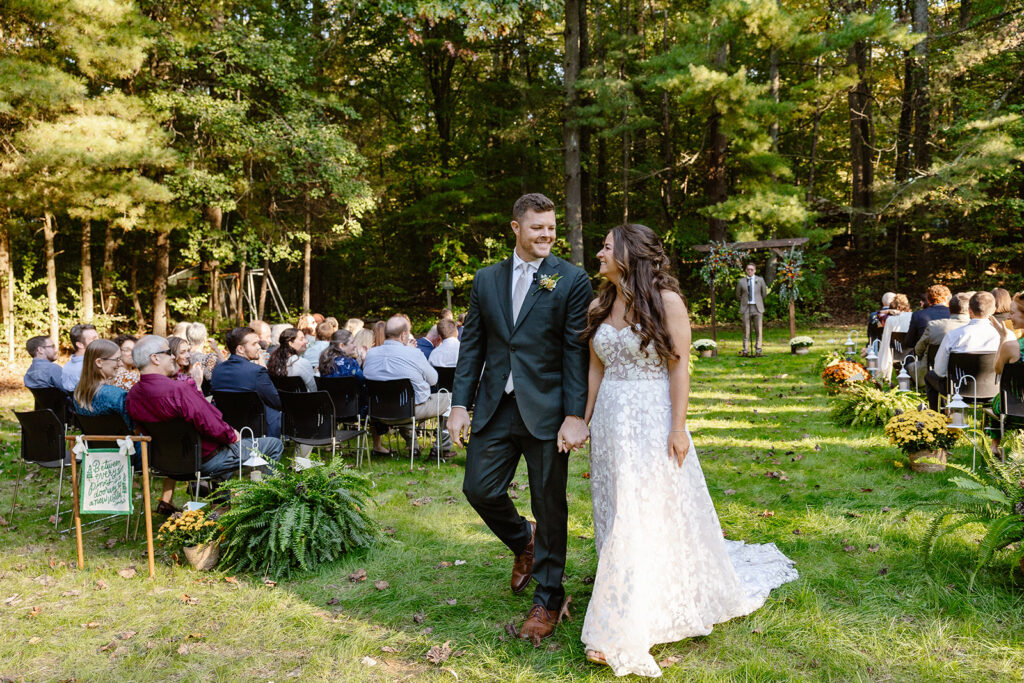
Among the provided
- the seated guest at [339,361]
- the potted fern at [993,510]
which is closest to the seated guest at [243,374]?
the seated guest at [339,361]

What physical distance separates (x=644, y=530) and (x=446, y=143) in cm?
2075

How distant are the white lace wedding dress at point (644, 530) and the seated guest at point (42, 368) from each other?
6.19m

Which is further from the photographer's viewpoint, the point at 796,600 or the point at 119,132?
the point at 119,132

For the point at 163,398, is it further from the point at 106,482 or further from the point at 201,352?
the point at 201,352

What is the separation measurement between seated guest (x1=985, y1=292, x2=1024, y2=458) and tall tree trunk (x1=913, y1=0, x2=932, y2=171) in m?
16.2

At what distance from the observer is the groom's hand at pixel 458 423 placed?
11.1ft

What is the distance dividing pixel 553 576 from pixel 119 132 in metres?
13.3

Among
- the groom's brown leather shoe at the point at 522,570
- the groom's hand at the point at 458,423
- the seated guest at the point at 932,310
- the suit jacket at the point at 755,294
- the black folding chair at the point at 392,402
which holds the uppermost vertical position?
the suit jacket at the point at 755,294

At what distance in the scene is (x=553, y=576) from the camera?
338 centimetres

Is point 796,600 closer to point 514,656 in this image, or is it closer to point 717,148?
point 514,656

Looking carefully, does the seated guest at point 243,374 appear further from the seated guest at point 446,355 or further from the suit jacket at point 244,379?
the seated guest at point 446,355

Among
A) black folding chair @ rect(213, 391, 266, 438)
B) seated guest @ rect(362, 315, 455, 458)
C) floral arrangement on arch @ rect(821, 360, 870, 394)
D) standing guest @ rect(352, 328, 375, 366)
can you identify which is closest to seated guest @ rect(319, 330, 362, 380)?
seated guest @ rect(362, 315, 455, 458)

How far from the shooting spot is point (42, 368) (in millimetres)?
6930

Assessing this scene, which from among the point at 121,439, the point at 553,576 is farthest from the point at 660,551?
the point at 121,439
